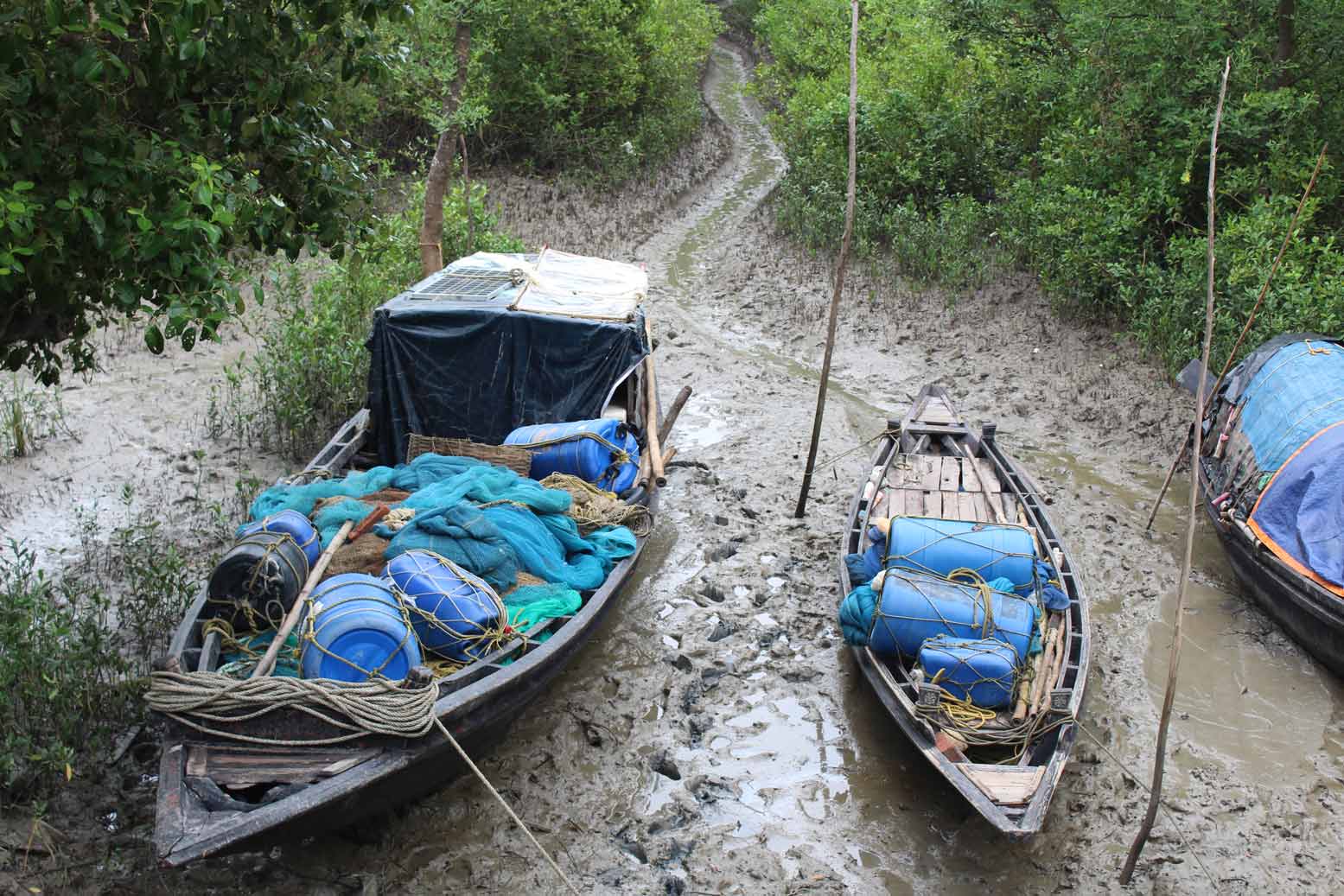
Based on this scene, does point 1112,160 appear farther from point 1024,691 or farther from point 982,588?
point 1024,691

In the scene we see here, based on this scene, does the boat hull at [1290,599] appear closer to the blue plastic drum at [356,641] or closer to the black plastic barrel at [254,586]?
the blue plastic drum at [356,641]

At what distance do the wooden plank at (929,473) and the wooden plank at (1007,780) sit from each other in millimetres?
3210

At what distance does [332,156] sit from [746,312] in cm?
954

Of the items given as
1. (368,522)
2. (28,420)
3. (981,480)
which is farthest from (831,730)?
(28,420)

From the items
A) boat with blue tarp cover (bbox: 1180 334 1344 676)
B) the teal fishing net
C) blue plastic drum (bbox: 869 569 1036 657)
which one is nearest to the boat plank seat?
the teal fishing net

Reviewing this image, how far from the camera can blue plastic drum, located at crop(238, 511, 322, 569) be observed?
564 centimetres

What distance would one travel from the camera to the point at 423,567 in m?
5.54

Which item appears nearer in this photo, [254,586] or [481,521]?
[254,586]

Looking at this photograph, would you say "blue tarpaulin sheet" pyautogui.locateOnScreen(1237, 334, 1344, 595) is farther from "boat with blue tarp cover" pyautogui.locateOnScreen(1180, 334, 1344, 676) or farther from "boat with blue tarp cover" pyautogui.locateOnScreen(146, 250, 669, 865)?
"boat with blue tarp cover" pyautogui.locateOnScreen(146, 250, 669, 865)

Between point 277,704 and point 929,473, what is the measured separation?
212 inches

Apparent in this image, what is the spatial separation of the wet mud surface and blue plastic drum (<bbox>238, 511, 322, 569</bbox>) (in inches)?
55.6

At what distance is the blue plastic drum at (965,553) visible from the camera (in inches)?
248

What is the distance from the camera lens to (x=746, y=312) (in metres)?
14.1

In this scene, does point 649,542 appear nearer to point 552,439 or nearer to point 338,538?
point 552,439
